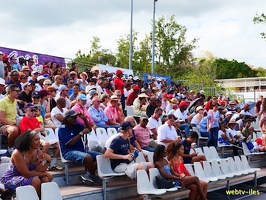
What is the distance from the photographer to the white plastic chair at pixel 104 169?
6.98 metres

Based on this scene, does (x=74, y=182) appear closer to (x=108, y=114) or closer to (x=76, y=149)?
(x=76, y=149)

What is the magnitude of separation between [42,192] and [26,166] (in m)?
0.46

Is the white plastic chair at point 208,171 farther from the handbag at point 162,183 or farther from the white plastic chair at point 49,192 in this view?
the white plastic chair at point 49,192

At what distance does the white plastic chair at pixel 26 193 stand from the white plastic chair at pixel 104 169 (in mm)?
1951

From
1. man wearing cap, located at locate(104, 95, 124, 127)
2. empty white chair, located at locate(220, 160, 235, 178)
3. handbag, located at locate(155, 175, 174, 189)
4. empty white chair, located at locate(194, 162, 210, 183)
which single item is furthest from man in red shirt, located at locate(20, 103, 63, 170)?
empty white chair, located at locate(220, 160, 235, 178)

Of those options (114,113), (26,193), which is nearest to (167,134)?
(114,113)

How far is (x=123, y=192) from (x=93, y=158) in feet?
2.54

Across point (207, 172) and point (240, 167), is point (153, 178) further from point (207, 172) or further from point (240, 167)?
point (240, 167)

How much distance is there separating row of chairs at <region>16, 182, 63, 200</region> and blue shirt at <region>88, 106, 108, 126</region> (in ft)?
15.4

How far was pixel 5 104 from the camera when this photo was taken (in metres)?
7.92

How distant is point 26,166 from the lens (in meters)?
5.53

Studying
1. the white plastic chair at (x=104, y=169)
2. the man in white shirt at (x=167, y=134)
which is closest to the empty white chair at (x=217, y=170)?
the man in white shirt at (x=167, y=134)

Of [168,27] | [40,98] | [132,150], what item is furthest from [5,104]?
[168,27]

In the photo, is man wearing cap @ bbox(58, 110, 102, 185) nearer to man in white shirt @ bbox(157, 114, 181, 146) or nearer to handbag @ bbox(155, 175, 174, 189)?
handbag @ bbox(155, 175, 174, 189)
